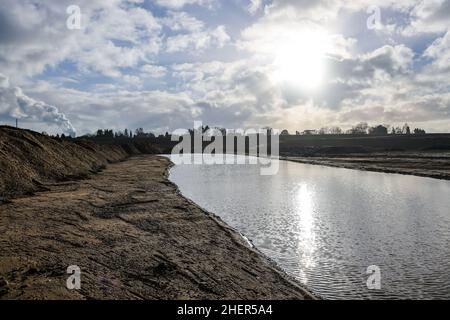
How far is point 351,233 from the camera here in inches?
714

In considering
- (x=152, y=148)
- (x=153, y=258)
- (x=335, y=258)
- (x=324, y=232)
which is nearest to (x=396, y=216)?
(x=324, y=232)

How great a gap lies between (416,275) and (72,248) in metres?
11.1

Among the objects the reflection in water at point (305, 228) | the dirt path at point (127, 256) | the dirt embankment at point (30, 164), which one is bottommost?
the reflection in water at point (305, 228)

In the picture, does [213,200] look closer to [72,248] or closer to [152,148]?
[72,248]

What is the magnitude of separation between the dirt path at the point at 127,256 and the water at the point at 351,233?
138 centimetres

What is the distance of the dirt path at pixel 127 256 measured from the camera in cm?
1021

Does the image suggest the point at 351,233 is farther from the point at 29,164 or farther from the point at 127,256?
the point at 29,164

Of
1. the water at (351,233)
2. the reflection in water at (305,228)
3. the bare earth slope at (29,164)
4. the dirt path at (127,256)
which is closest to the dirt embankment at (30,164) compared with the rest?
the bare earth slope at (29,164)

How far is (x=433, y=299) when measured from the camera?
10.5 meters

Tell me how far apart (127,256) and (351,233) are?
10.2 metres

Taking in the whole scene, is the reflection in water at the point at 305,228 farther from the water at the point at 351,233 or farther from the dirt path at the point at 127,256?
the dirt path at the point at 127,256

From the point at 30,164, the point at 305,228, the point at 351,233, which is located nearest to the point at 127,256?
the point at 305,228

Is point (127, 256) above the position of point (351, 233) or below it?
above

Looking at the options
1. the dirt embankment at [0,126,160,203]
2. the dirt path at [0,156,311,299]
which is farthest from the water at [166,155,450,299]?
the dirt embankment at [0,126,160,203]
